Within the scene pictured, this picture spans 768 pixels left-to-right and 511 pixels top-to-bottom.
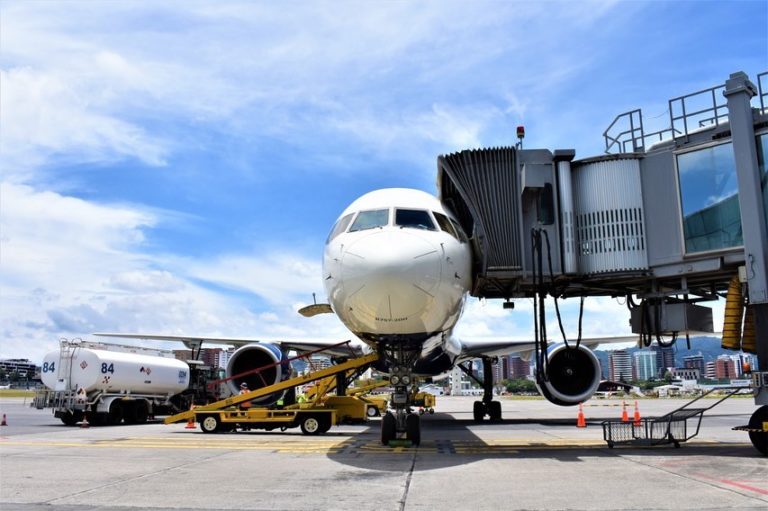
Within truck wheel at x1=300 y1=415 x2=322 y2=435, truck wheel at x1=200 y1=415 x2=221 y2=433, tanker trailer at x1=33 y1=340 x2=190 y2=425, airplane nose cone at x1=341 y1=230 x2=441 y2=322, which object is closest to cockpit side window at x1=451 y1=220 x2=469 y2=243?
airplane nose cone at x1=341 y1=230 x2=441 y2=322

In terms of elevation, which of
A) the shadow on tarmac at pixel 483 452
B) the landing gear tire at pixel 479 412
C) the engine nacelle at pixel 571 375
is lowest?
the landing gear tire at pixel 479 412

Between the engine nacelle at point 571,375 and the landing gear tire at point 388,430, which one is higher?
the engine nacelle at point 571,375

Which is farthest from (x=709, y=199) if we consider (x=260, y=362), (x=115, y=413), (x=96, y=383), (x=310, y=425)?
(x=115, y=413)

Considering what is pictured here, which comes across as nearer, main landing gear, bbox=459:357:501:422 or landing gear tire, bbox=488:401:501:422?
main landing gear, bbox=459:357:501:422

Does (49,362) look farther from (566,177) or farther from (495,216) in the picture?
(566,177)

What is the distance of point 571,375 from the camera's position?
15648 millimetres

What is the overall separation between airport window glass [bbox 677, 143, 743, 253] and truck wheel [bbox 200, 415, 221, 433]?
11.8 metres

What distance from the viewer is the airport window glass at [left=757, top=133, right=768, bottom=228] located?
9695 millimetres

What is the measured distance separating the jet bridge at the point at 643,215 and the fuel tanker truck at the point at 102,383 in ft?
44.1

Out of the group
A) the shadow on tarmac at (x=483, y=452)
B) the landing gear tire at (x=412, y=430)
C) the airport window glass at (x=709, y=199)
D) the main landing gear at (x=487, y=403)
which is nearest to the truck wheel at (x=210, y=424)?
the shadow on tarmac at (x=483, y=452)

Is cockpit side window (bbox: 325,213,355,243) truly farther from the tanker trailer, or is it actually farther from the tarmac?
the tanker trailer

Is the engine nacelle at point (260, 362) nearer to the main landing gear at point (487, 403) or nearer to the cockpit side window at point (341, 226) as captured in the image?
the cockpit side window at point (341, 226)

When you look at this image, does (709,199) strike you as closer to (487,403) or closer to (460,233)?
(460,233)

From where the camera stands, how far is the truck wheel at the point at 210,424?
51.7 feet
